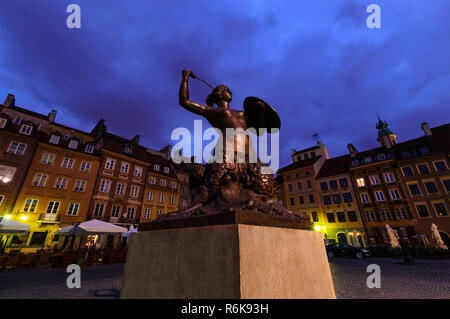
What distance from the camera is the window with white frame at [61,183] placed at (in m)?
21.4

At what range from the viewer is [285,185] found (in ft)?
124

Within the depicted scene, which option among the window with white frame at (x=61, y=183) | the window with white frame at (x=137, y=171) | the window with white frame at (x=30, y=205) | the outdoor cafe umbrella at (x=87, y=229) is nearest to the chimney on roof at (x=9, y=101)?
the window with white frame at (x=61, y=183)

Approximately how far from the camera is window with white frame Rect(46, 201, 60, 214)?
2034cm

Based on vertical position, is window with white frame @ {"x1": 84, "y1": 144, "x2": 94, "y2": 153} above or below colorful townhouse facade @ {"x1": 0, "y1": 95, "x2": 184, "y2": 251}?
above

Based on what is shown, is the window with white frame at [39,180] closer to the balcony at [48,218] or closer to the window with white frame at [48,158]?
the window with white frame at [48,158]

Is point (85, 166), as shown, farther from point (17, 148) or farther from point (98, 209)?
point (17, 148)

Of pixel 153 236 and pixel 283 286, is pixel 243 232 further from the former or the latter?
pixel 153 236

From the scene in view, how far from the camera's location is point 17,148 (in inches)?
791

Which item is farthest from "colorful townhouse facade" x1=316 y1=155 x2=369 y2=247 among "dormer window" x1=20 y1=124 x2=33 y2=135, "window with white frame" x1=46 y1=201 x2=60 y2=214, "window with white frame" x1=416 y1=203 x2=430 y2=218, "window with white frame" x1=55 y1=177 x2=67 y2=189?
"dormer window" x1=20 y1=124 x2=33 y2=135

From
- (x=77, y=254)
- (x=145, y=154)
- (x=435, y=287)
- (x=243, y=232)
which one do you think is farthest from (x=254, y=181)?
(x=145, y=154)

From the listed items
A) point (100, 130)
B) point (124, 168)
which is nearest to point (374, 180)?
point (124, 168)

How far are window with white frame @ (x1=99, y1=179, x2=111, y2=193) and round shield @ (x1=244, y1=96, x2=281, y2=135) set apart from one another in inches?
1047

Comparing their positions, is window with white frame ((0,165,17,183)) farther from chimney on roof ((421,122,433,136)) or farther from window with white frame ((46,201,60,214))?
chimney on roof ((421,122,433,136))

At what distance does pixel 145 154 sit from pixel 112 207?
32.0ft
